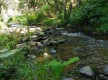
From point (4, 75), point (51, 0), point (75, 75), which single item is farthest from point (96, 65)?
point (51, 0)

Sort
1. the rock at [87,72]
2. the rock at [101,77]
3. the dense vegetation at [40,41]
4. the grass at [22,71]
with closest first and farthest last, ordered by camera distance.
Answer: the dense vegetation at [40,41]
the grass at [22,71]
the rock at [101,77]
the rock at [87,72]

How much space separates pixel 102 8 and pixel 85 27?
1633 millimetres

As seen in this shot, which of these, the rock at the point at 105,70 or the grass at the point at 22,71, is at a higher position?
the grass at the point at 22,71

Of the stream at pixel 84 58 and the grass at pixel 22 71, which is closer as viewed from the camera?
the grass at pixel 22 71

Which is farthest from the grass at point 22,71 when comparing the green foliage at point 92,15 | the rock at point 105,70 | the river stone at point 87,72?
the green foliage at point 92,15

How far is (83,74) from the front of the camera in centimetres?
556

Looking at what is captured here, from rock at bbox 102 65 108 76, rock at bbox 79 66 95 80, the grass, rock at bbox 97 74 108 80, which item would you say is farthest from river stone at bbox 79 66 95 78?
the grass

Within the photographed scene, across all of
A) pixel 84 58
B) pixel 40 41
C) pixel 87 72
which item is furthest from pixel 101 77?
pixel 40 41

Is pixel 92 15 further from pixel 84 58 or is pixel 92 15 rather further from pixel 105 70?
pixel 105 70

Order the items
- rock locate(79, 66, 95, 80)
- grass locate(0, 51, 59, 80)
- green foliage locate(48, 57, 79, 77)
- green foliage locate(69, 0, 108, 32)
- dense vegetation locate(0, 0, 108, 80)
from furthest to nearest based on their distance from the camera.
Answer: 1. green foliage locate(69, 0, 108, 32)
2. rock locate(79, 66, 95, 80)
3. grass locate(0, 51, 59, 80)
4. dense vegetation locate(0, 0, 108, 80)
5. green foliage locate(48, 57, 79, 77)

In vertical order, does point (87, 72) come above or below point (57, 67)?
below

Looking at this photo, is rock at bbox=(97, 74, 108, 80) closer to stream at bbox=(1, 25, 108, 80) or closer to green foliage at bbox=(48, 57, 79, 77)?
stream at bbox=(1, 25, 108, 80)

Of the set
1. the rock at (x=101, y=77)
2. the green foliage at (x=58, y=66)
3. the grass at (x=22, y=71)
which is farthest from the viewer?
the rock at (x=101, y=77)

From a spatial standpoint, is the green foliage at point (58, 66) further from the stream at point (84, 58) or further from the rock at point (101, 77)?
the rock at point (101, 77)
